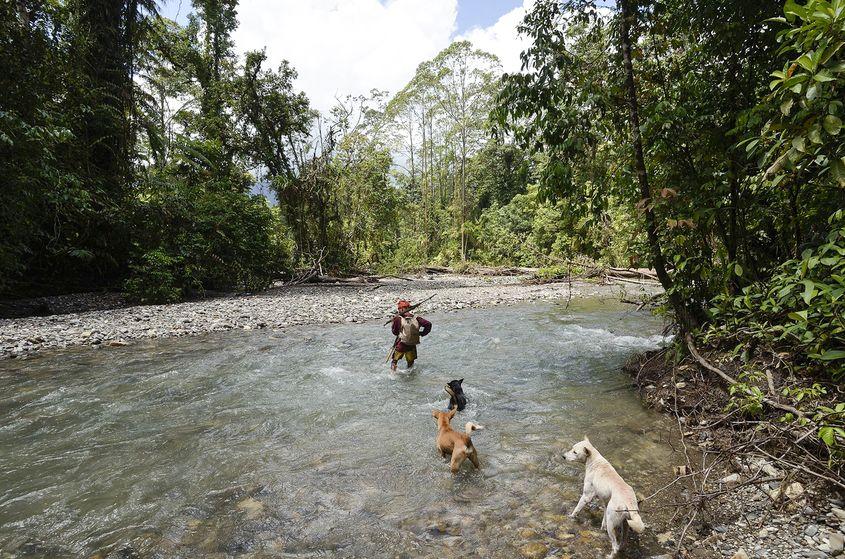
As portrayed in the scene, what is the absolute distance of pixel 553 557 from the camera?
3.05m

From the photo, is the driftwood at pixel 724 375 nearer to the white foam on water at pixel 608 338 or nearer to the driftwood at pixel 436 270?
the white foam on water at pixel 608 338

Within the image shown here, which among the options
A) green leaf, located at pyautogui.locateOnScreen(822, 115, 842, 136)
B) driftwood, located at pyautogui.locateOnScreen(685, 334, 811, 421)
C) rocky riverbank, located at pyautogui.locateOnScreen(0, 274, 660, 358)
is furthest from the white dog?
rocky riverbank, located at pyautogui.locateOnScreen(0, 274, 660, 358)

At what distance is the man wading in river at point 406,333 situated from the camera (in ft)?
25.5

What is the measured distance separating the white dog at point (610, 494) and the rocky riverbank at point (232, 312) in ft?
15.1

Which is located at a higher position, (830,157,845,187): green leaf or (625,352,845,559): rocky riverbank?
(830,157,845,187): green leaf

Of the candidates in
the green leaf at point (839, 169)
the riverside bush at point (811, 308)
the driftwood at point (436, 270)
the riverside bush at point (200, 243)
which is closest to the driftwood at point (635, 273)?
the riverside bush at point (811, 308)

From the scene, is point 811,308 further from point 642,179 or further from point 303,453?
point 303,453

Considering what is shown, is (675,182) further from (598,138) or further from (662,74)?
(662,74)

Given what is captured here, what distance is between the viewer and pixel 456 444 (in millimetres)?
4277

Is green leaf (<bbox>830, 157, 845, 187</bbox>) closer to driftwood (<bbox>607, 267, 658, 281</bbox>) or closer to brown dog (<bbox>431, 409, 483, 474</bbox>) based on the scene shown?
brown dog (<bbox>431, 409, 483, 474</bbox>)

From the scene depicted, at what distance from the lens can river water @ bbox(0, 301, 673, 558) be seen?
3357 mm

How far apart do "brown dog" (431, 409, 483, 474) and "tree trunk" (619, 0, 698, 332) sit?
3.66m

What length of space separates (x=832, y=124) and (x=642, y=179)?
317 centimetres

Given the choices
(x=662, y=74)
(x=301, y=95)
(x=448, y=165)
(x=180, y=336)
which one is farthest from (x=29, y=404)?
(x=448, y=165)
